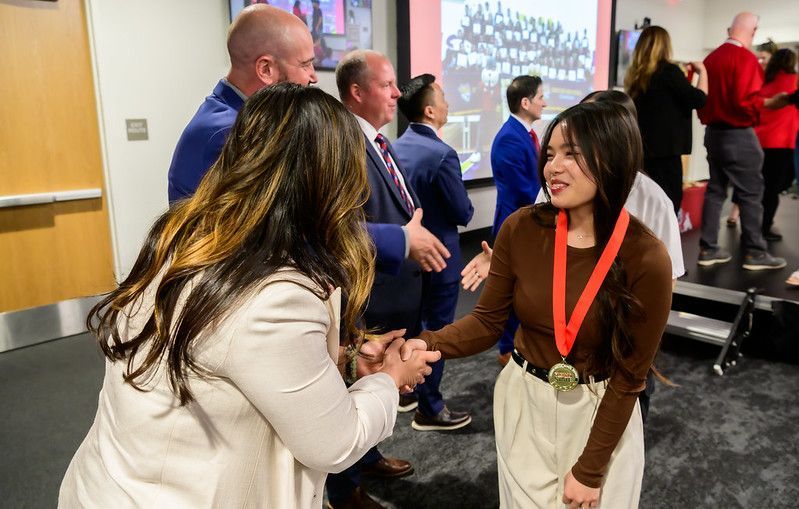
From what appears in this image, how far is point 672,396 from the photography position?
9.96 feet

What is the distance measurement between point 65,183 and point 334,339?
3.48 meters

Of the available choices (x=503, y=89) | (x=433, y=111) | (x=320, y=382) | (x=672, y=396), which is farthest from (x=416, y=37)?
(x=320, y=382)

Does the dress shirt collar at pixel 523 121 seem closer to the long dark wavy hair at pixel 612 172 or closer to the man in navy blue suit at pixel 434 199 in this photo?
the man in navy blue suit at pixel 434 199

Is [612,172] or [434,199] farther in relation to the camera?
[434,199]

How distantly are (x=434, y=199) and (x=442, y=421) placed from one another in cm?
100

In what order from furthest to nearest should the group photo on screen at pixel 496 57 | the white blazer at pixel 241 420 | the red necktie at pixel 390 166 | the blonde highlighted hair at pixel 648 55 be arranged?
the group photo on screen at pixel 496 57
the blonde highlighted hair at pixel 648 55
the red necktie at pixel 390 166
the white blazer at pixel 241 420

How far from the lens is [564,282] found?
129cm

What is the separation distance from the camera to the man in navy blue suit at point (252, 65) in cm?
165

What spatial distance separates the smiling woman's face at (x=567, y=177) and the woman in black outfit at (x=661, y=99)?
2.59 m

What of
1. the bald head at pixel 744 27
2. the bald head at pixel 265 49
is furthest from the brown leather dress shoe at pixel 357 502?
the bald head at pixel 744 27

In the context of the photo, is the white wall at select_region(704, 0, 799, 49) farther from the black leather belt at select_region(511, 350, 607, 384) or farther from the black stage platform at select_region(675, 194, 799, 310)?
the black leather belt at select_region(511, 350, 607, 384)

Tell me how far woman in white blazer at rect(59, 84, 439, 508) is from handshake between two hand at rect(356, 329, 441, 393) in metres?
0.25

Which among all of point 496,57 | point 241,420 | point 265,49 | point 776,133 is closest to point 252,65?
point 265,49

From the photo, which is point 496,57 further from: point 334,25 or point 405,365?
point 405,365
